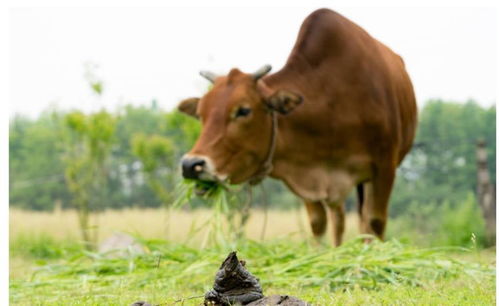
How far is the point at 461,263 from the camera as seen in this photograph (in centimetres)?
413

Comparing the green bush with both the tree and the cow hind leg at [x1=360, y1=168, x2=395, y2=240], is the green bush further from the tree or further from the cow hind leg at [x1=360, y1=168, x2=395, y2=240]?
the tree

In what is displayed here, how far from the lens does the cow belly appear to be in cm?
543

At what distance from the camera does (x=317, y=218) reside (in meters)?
6.00

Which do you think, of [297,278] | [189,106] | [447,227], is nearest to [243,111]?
[189,106]

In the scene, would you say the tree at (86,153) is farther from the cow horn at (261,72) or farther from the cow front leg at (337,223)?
the cow horn at (261,72)

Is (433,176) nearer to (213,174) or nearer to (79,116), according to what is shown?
(79,116)

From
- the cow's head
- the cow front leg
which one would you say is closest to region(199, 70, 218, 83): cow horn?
the cow's head

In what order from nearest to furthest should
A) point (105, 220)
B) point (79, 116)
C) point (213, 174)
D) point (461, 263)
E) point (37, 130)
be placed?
point (461, 263) < point (213, 174) < point (79, 116) < point (105, 220) < point (37, 130)

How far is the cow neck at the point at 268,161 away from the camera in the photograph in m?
5.27

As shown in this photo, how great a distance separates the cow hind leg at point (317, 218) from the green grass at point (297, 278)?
3.54ft

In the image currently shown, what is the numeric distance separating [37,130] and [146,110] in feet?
8.73

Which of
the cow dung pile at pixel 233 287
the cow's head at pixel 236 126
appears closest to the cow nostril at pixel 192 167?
the cow's head at pixel 236 126

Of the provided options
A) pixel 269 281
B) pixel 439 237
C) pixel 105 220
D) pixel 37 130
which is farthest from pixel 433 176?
pixel 269 281

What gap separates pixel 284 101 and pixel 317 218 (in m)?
1.29
